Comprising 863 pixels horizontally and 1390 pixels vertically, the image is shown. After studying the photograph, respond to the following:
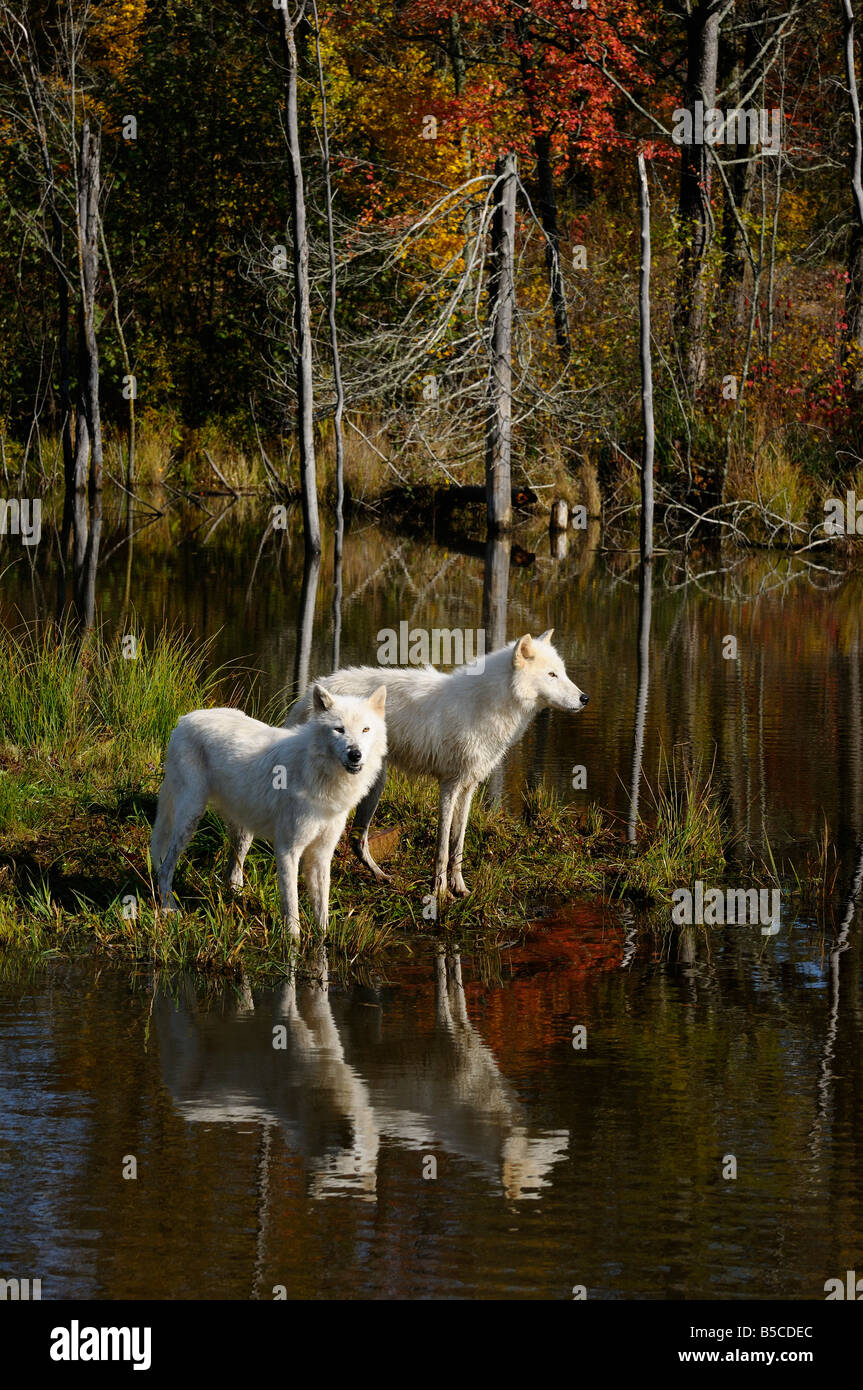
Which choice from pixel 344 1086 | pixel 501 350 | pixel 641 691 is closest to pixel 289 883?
pixel 344 1086

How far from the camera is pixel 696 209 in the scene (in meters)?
32.9

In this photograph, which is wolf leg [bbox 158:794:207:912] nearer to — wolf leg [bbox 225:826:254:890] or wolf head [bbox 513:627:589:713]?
wolf leg [bbox 225:826:254:890]

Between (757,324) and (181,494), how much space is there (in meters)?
12.6

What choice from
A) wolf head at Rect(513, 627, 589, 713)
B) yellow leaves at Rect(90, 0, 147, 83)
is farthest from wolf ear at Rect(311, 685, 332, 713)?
yellow leaves at Rect(90, 0, 147, 83)

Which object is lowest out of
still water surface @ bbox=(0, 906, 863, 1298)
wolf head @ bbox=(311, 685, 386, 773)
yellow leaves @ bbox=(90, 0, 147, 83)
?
still water surface @ bbox=(0, 906, 863, 1298)

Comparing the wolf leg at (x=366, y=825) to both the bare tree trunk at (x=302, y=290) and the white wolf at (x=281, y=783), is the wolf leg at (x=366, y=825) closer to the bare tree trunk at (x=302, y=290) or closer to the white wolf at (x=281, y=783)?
the white wolf at (x=281, y=783)

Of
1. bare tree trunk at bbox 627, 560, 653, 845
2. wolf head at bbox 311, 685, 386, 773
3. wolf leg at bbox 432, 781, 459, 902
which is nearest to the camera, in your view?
wolf head at bbox 311, 685, 386, 773

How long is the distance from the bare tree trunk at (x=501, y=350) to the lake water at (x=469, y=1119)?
1895cm

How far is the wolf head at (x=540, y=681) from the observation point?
401 inches

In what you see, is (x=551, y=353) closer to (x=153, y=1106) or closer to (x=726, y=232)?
(x=726, y=232)

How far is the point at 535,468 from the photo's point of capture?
111 ft

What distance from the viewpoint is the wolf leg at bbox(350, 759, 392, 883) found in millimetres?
10430

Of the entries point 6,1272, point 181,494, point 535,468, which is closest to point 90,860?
point 6,1272

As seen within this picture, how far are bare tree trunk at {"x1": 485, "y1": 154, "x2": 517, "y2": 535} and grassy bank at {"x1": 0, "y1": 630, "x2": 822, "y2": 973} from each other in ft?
59.1
